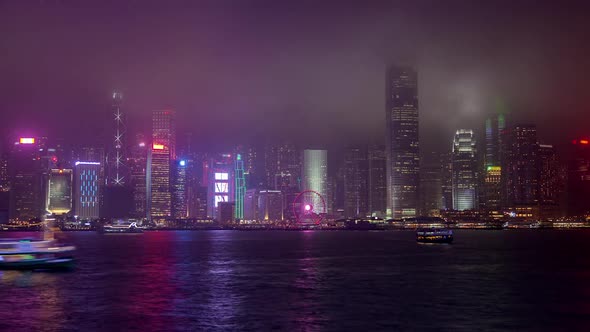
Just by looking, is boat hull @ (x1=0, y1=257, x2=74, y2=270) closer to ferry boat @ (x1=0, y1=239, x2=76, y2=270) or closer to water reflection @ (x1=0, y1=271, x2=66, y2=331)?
ferry boat @ (x1=0, y1=239, x2=76, y2=270)

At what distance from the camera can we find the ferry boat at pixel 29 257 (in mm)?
89938

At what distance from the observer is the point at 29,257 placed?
299 feet

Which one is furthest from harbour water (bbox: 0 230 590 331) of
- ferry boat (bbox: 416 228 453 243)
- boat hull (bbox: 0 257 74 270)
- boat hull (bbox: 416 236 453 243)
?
ferry boat (bbox: 416 228 453 243)

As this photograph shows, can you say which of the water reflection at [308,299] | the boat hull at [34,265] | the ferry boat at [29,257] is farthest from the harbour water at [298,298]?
the ferry boat at [29,257]

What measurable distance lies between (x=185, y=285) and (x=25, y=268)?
30.8 metres

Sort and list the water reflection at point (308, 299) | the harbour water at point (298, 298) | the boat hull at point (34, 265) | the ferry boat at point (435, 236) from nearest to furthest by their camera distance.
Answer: the harbour water at point (298, 298), the water reflection at point (308, 299), the boat hull at point (34, 265), the ferry boat at point (435, 236)

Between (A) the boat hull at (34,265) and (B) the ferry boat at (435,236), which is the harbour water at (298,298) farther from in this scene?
(B) the ferry boat at (435,236)

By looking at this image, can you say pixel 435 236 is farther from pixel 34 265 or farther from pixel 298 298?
pixel 298 298

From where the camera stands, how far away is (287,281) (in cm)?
7512

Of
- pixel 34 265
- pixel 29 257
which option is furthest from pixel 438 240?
pixel 34 265

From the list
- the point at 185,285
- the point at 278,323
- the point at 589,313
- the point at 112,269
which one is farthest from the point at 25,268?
the point at 589,313

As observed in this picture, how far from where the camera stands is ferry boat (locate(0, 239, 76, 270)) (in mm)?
89938

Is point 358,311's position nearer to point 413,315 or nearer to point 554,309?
point 413,315

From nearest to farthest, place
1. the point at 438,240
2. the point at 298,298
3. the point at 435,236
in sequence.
→ 1. the point at 298,298
2. the point at 438,240
3. the point at 435,236
